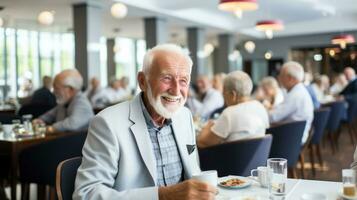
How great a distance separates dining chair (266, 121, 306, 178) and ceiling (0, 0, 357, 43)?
6.63 metres

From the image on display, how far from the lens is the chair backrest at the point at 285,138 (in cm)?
368

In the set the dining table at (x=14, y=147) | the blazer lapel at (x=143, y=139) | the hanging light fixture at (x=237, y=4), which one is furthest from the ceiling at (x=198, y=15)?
the blazer lapel at (x=143, y=139)

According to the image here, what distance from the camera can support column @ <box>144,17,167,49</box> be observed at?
11.9 m

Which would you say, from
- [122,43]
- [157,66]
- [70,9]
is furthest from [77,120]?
[122,43]

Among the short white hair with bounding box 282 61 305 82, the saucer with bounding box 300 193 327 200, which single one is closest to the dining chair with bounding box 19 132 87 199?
the saucer with bounding box 300 193 327 200

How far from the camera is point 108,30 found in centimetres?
1539

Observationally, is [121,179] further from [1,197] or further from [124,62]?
[124,62]

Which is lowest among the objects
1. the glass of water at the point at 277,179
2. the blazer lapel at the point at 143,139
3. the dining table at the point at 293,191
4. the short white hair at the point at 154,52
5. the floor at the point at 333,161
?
the floor at the point at 333,161

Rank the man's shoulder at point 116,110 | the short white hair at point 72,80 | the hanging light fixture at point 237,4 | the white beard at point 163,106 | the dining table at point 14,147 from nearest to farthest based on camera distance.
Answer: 1. the man's shoulder at point 116,110
2. the white beard at point 163,106
3. the dining table at point 14,147
4. the short white hair at point 72,80
5. the hanging light fixture at point 237,4

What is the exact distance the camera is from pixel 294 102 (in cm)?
456

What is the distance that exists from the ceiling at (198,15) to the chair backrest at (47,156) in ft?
21.9

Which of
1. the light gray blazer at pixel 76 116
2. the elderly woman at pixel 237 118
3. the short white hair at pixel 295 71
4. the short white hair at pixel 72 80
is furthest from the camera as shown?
the short white hair at pixel 295 71

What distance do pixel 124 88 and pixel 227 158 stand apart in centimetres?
962

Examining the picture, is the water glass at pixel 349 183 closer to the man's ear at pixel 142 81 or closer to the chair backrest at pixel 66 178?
the man's ear at pixel 142 81
